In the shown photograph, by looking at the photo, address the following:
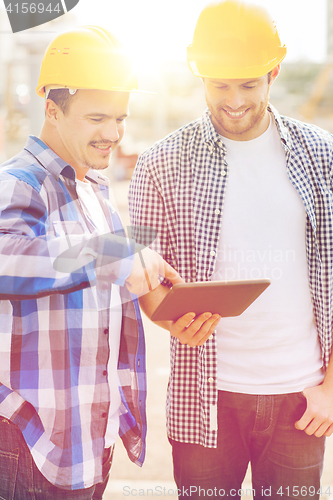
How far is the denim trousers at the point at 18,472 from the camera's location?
64.0 inches

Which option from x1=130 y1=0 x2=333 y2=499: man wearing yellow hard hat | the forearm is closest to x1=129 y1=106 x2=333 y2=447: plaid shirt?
x1=130 y1=0 x2=333 y2=499: man wearing yellow hard hat

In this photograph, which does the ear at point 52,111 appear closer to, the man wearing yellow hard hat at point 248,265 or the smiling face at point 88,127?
the smiling face at point 88,127

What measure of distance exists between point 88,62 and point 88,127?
222mm

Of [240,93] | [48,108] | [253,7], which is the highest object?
[253,7]

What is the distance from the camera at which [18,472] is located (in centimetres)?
164

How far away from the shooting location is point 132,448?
6.71ft

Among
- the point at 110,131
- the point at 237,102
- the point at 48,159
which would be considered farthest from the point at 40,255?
the point at 237,102

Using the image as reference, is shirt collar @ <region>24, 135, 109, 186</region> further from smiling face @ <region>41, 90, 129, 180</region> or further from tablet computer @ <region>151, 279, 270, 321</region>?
tablet computer @ <region>151, 279, 270, 321</region>

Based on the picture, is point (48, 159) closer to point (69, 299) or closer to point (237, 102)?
point (69, 299)

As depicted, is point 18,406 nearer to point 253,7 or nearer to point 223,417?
point 223,417

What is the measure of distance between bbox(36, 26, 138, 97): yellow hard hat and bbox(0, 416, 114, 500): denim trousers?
1.18 meters

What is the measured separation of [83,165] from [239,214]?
68 centimetres

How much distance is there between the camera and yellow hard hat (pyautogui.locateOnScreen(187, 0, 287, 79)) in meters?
2.00

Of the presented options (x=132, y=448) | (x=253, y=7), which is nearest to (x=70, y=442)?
(x=132, y=448)
